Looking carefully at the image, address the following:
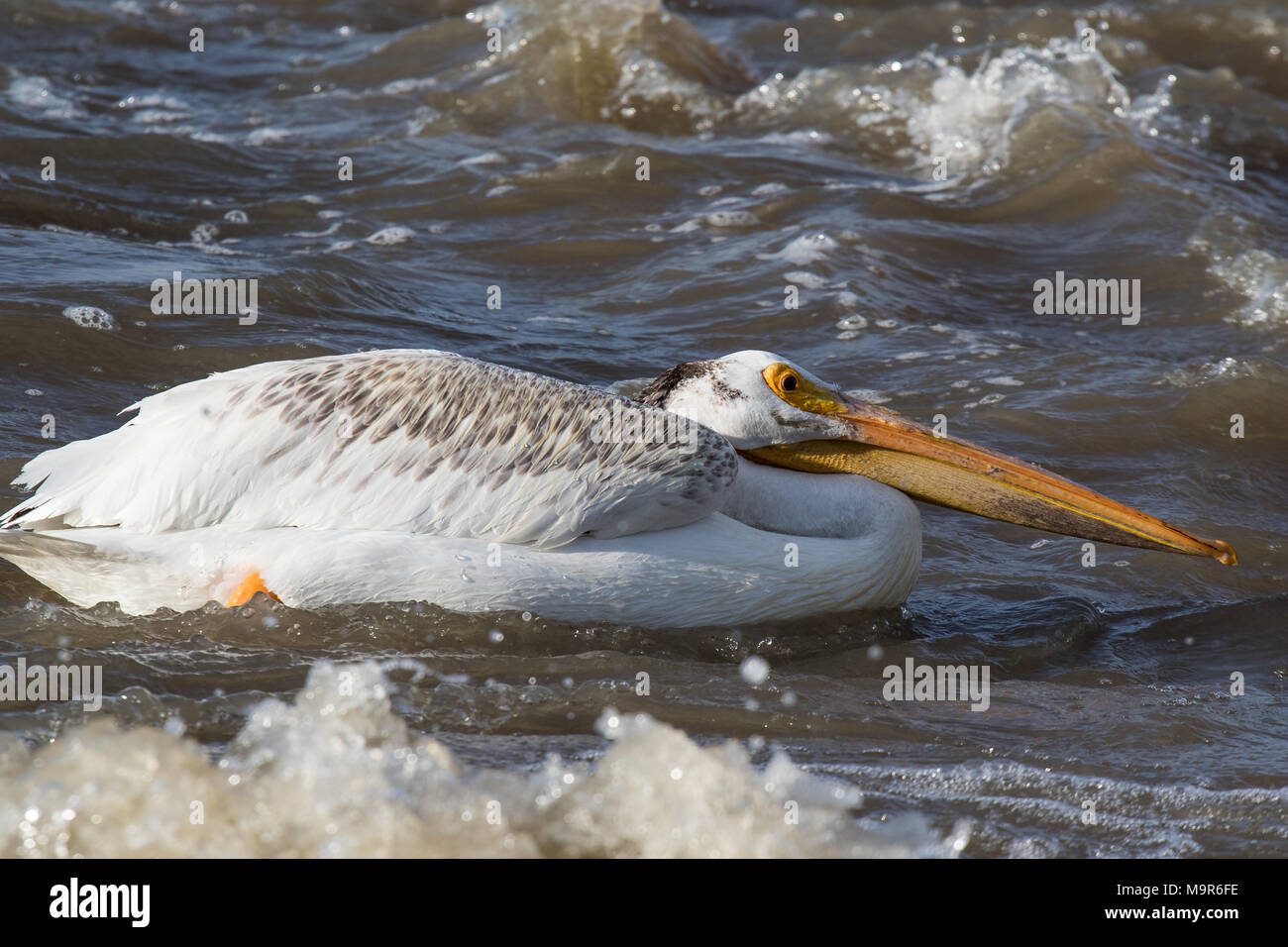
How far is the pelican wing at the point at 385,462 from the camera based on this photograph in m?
4.18

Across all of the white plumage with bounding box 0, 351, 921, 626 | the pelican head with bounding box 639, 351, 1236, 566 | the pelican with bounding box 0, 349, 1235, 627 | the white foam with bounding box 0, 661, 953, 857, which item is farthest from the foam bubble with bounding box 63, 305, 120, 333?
the white foam with bounding box 0, 661, 953, 857

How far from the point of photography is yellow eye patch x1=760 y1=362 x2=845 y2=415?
4.82 meters

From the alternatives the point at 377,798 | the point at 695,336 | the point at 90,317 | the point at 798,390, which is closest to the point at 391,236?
the point at 695,336

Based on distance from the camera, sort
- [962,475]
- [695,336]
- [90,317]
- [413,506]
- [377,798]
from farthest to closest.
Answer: [695,336], [90,317], [962,475], [413,506], [377,798]

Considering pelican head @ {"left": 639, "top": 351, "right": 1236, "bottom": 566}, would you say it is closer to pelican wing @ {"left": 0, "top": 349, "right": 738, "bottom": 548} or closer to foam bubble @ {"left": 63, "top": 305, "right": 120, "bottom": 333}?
pelican wing @ {"left": 0, "top": 349, "right": 738, "bottom": 548}

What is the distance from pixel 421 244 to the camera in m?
8.15

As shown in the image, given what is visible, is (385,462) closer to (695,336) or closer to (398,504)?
(398,504)

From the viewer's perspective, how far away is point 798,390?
4.84 m

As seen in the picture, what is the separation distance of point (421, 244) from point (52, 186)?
6.62 feet

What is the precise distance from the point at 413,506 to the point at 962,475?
5.88 ft

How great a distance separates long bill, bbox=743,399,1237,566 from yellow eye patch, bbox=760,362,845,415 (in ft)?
0.17

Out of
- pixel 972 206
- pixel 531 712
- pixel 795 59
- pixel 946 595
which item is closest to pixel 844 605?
pixel 946 595

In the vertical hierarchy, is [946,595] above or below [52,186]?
below
